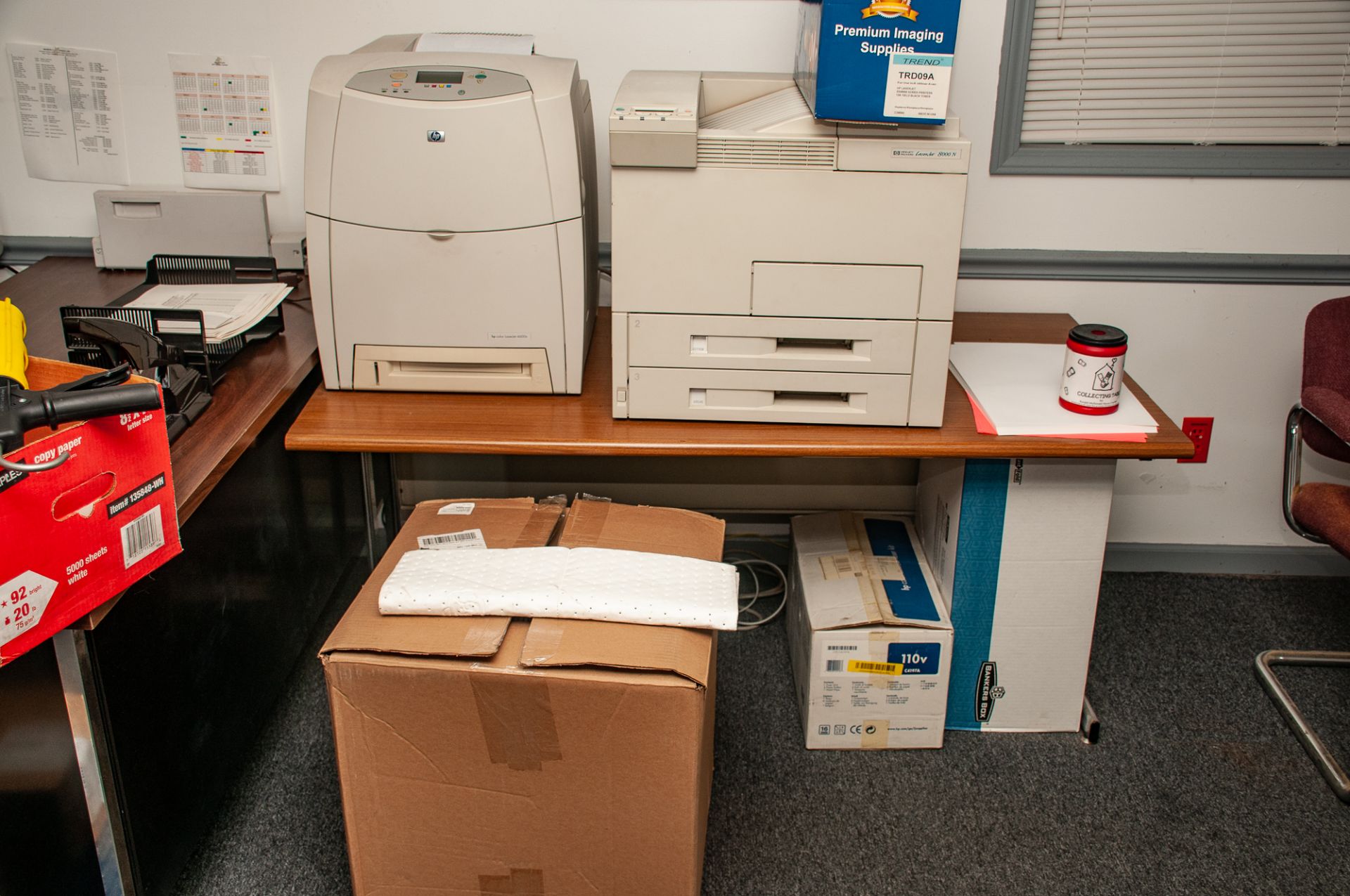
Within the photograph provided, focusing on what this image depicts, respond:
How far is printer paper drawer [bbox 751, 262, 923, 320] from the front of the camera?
1.51 meters

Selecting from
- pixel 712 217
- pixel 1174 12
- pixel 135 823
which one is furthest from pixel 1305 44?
pixel 135 823

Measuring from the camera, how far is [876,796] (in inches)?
69.9

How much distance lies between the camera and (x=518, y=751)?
135cm

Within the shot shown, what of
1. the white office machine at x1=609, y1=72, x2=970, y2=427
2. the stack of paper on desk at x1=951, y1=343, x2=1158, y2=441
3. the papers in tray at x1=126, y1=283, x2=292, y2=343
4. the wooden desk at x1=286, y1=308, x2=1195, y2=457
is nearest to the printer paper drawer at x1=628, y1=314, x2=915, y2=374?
the white office machine at x1=609, y1=72, x2=970, y2=427

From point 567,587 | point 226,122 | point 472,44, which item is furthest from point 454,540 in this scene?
point 226,122

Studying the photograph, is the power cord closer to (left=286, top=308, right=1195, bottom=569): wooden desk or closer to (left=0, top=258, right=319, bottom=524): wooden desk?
(left=286, top=308, right=1195, bottom=569): wooden desk

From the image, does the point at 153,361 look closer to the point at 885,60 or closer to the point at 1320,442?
the point at 885,60

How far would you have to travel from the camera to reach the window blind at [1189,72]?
6.52ft

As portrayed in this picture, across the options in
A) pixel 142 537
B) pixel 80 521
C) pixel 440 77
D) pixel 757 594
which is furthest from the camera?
pixel 757 594

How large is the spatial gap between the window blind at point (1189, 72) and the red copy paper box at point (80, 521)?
1.70 metres

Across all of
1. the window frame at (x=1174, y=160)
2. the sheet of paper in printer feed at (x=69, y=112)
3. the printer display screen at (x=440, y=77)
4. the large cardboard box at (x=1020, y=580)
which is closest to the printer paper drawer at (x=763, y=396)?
the large cardboard box at (x=1020, y=580)

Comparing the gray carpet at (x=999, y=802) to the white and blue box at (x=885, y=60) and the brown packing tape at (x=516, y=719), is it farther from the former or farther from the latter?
the white and blue box at (x=885, y=60)

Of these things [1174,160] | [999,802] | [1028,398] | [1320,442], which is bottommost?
[999,802]

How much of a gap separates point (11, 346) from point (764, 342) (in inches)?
39.5
